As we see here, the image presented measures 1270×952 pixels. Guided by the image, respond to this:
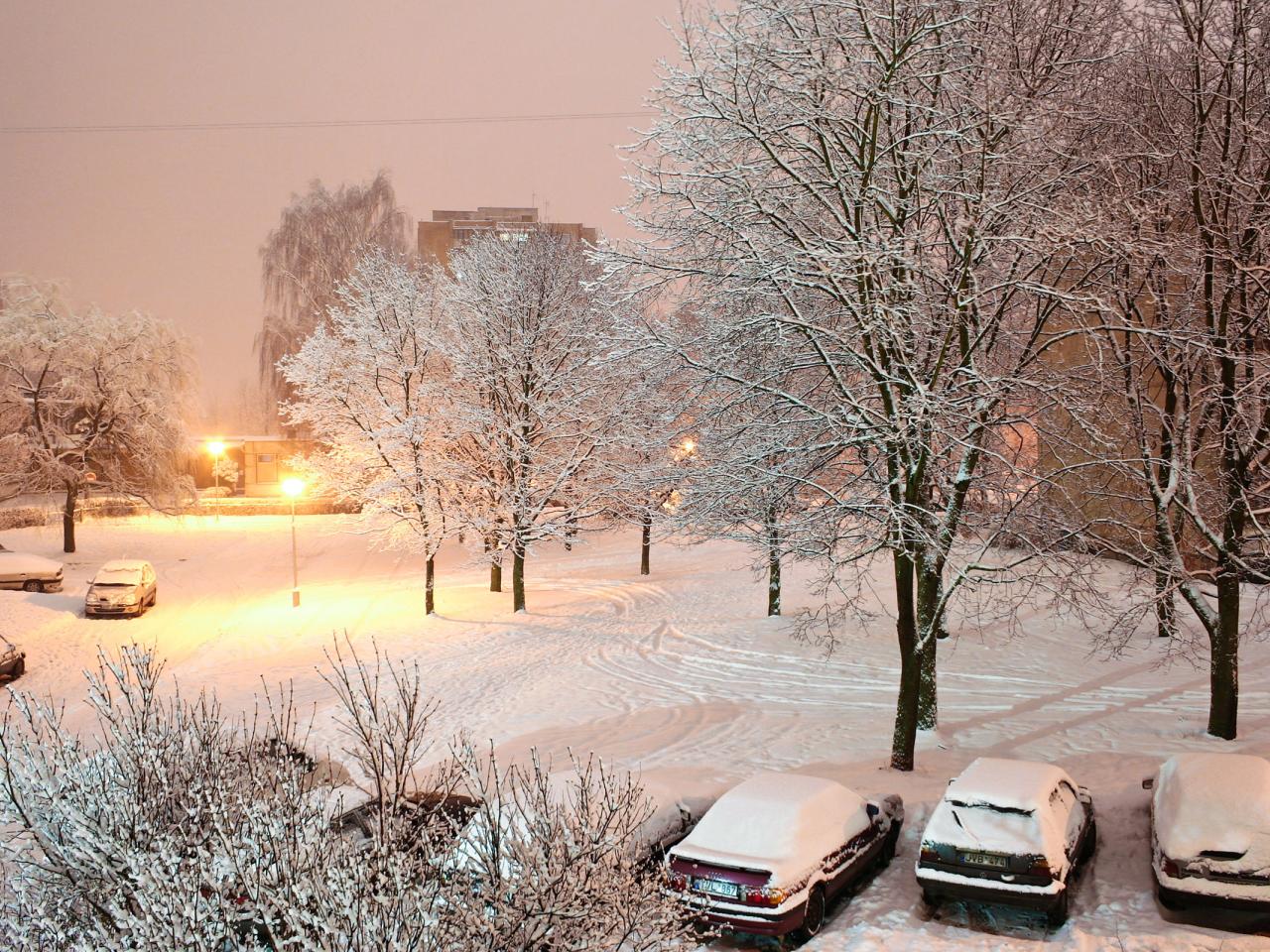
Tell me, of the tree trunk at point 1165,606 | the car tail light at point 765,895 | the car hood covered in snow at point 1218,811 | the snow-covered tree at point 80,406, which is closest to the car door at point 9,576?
the snow-covered tree at point 80,406

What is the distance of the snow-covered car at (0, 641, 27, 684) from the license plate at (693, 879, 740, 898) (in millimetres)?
19894

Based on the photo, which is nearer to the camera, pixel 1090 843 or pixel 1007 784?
pixel 1007 784

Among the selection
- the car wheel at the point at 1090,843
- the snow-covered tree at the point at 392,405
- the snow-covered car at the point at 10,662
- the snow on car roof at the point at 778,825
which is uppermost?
the snow-covered tree at the point at 392,405

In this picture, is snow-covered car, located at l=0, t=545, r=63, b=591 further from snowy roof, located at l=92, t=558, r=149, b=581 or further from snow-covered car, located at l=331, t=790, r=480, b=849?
snow-covered car, located at l=331, t=790, r=480, b=849

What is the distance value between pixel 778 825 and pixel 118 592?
86.0 ft

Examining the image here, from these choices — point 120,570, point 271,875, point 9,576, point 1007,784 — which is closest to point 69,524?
point 9,576

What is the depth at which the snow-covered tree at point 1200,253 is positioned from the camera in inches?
480

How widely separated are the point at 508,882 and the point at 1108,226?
10412mm

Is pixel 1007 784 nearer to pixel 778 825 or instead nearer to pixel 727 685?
pixel 778 825

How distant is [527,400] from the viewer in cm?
2630

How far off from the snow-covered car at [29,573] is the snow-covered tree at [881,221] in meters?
27.1

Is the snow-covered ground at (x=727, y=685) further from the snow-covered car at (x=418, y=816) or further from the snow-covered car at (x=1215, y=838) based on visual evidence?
the snow-covered car at (x=418, y=816)

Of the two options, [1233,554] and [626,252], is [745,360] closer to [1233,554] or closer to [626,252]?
[626,252]

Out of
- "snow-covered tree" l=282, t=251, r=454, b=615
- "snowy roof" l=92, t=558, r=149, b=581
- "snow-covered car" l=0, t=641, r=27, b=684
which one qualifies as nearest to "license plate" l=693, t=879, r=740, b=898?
"snow-covered tree" l=282, t=251, r=454, b=615
